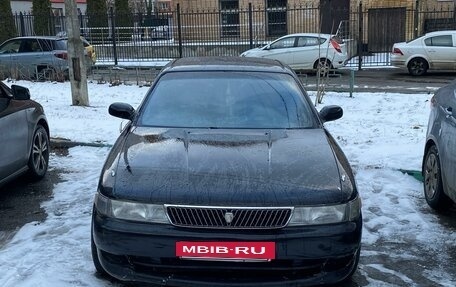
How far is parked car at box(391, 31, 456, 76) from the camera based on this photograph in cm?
1956

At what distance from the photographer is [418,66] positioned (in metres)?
19.8

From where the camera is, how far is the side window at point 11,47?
61.7ft

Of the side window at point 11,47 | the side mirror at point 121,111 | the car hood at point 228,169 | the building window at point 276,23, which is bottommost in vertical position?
the car hood at point 228,169

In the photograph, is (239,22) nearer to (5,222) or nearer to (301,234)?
(5,222)

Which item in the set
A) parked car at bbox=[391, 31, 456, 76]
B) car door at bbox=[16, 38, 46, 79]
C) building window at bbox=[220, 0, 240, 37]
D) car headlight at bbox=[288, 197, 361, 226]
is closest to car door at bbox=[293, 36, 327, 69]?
parked car at bbox=[391, 31, 456, 76]

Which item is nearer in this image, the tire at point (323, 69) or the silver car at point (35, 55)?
the tire at point (323, 69)

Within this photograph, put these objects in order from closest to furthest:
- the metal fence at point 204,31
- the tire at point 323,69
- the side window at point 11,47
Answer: the tire at point 323,69
the side window at point 11,47
the metal fence at point 204,31

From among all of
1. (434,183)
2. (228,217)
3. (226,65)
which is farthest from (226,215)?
(434,183)

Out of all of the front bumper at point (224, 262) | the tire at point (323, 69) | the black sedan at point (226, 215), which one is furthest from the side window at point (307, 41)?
the front bumper at point (224, 262)

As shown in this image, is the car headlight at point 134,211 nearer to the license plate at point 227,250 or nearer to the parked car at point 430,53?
the license plate at point 227,250

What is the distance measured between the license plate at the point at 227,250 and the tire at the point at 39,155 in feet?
11.9

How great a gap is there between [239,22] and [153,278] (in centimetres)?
2399

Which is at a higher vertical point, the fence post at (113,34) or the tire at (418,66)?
the fence post at (113,34)

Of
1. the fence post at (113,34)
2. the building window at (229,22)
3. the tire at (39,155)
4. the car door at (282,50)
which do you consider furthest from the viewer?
the building window at (229,22)
